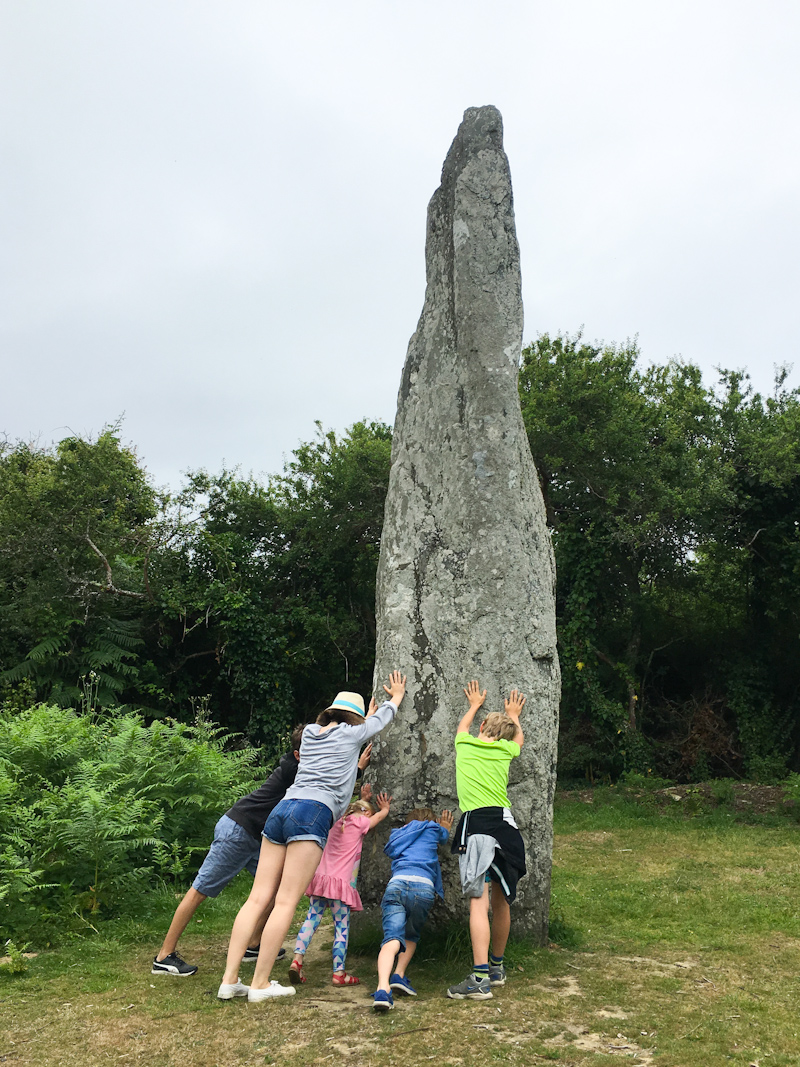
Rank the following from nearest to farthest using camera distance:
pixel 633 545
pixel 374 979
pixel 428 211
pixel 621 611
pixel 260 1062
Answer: pixel 260 1062 → pixel 374 979 → pixel 428 211 → pixel 633 545 → pixel 621 611

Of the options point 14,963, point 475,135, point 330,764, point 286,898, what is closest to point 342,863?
point 286,898

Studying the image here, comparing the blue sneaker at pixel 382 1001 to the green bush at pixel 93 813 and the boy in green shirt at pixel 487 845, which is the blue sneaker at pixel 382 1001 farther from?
the green bush at pixel 93 813

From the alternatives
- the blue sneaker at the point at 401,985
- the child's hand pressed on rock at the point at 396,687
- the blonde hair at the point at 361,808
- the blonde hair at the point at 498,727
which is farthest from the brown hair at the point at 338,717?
the blue sneaker at the point at 401,985

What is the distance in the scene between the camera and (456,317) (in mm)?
6836

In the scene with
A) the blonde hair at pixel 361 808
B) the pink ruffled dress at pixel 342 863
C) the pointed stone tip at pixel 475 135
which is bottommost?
the pink ruffled dress at pixel 342 863

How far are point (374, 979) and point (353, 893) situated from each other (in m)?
0.51

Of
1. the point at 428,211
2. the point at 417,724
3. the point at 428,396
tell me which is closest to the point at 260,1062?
the point at 417,724

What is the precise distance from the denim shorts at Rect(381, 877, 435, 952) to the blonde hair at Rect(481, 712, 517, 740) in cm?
99

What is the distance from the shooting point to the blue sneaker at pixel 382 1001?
4.58 meters

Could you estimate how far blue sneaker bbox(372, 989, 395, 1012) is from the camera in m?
4.58

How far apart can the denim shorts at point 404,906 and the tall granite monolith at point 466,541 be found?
78 cm

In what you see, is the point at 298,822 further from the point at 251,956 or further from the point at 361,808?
the point at 251,956

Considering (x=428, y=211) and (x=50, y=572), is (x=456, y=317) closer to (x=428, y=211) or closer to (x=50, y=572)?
(x=428, y=211)

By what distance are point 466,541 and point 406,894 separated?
8.14 ft
